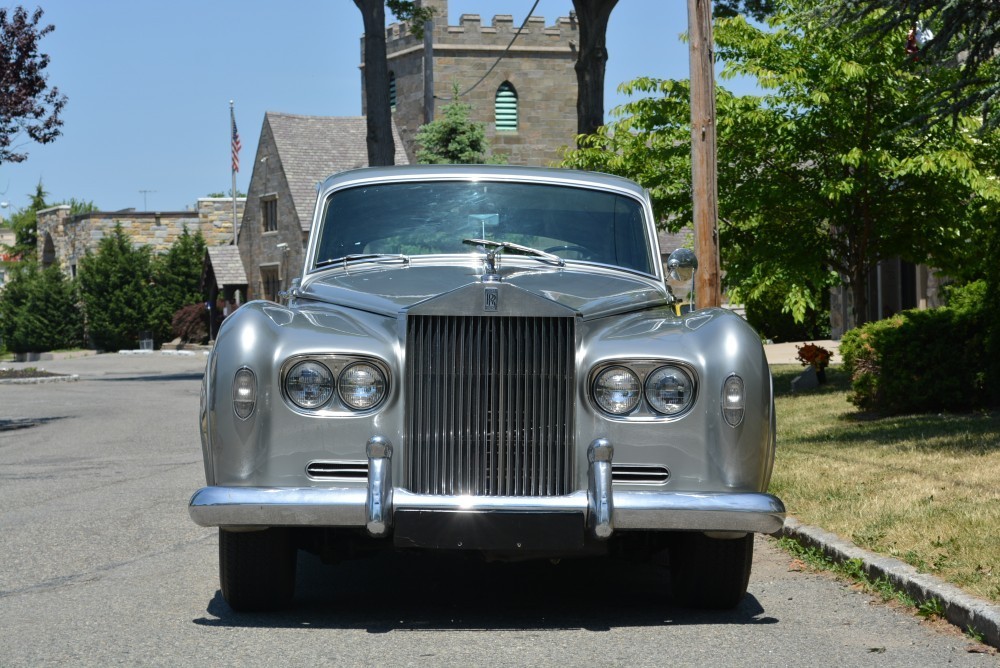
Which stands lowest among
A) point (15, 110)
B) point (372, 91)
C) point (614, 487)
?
point (614, 487)

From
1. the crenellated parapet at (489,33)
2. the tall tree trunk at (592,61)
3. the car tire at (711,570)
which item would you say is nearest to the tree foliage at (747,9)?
the tall tree trunk at (592,61)

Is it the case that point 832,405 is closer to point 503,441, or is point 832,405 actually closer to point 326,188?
point 326,188

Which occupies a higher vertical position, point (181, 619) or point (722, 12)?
point (722, 12)

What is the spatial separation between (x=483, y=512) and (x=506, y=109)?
53.1m

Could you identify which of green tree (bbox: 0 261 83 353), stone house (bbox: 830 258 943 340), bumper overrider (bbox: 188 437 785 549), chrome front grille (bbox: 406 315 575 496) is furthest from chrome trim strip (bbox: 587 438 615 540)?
green tree (bbox: 0 261 83 353)

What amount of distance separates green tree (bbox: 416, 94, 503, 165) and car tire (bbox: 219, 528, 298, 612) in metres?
37.1

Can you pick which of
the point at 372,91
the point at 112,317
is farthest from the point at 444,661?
the point at 112,317

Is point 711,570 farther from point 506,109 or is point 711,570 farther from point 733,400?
point 506,109

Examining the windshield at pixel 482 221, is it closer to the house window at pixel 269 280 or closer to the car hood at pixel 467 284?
the car hood at pixel 467 284

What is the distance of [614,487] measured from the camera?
210 inches

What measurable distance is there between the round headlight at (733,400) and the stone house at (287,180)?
43.6 m

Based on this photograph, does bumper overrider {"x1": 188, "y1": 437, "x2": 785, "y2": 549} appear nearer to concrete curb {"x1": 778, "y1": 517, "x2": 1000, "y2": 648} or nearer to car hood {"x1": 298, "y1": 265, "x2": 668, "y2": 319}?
car hood {"x1": 298, "y1": 265, "x2": 668, "y2": 319}

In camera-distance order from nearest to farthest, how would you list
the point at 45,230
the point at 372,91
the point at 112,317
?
the point at 372,91 < the point at 112,317 < the point at 45,230

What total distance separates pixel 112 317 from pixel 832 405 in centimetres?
4164
